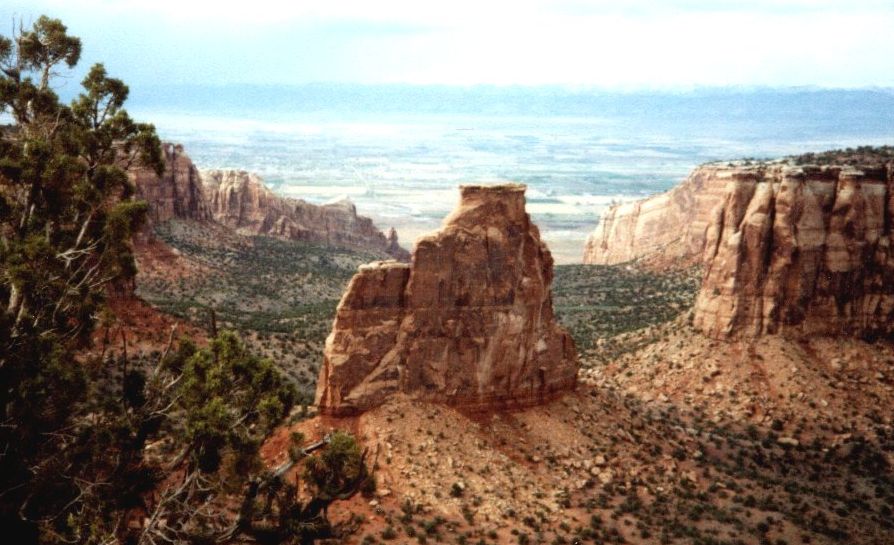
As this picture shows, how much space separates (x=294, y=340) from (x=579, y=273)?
1591 inches

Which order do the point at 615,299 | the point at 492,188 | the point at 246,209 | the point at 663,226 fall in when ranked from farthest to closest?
the point at 246,209 → the point at 663,226 → the point at 615,299 → the point at 492,188

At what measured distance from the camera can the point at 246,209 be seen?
11800cm

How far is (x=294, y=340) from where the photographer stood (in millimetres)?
59594

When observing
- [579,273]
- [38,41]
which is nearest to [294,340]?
[38,41]

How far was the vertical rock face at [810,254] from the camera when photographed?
52.6 m

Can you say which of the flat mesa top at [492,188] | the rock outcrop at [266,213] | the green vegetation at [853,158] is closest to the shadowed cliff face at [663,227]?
the green vegetation at [853,158]

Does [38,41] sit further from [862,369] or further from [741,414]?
[862,369]

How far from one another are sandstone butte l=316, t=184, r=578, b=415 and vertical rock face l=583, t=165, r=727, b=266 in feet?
156

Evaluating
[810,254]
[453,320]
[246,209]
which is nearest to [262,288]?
[246,209]

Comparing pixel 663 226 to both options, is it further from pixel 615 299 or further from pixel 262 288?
pixel 262 288

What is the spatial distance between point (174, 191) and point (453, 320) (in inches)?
2474

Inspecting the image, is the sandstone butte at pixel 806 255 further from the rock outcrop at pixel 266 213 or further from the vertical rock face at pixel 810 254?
the rock outcrop at pixel 266 213

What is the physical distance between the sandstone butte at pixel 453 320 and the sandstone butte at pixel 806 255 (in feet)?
56.8

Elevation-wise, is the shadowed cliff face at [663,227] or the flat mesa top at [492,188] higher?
the flat mesa top at [492,188]
